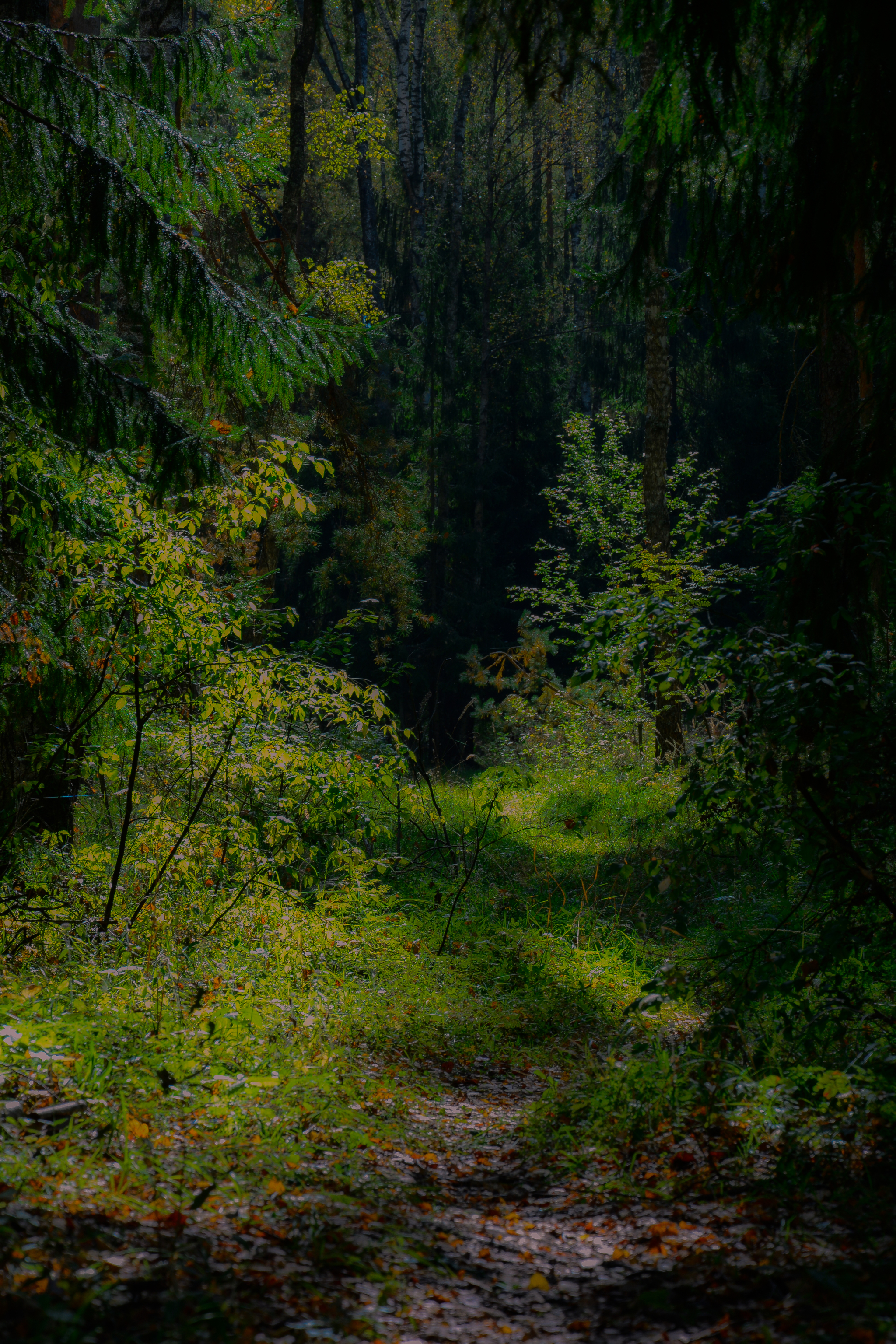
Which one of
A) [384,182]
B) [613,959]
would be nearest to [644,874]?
[613,959]

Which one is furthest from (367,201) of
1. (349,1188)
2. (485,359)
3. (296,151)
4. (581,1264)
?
(581,1264)

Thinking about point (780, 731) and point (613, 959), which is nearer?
point (780, 731)

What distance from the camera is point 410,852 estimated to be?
9031 millimetres

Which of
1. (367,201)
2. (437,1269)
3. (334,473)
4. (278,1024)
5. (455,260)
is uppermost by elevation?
(367,201)

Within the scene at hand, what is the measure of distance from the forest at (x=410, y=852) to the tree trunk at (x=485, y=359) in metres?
15.7

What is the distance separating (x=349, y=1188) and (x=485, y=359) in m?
23.2

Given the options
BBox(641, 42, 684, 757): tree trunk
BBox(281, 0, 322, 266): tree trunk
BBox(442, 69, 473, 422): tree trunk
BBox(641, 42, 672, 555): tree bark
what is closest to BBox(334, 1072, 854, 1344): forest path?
BBox(641, 42, 684, 757): tree trunk

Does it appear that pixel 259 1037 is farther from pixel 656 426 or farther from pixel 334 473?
pixel 656 426

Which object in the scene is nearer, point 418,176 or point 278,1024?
point 278,1024

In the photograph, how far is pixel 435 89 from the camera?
2591cm

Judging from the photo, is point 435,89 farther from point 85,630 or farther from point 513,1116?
point 513,1116

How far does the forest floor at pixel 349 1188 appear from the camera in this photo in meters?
2.19

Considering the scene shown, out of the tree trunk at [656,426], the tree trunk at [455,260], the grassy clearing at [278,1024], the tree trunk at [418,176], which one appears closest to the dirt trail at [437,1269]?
the grassy clearing at [278,1024]

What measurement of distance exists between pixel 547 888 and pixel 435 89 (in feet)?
82.6
